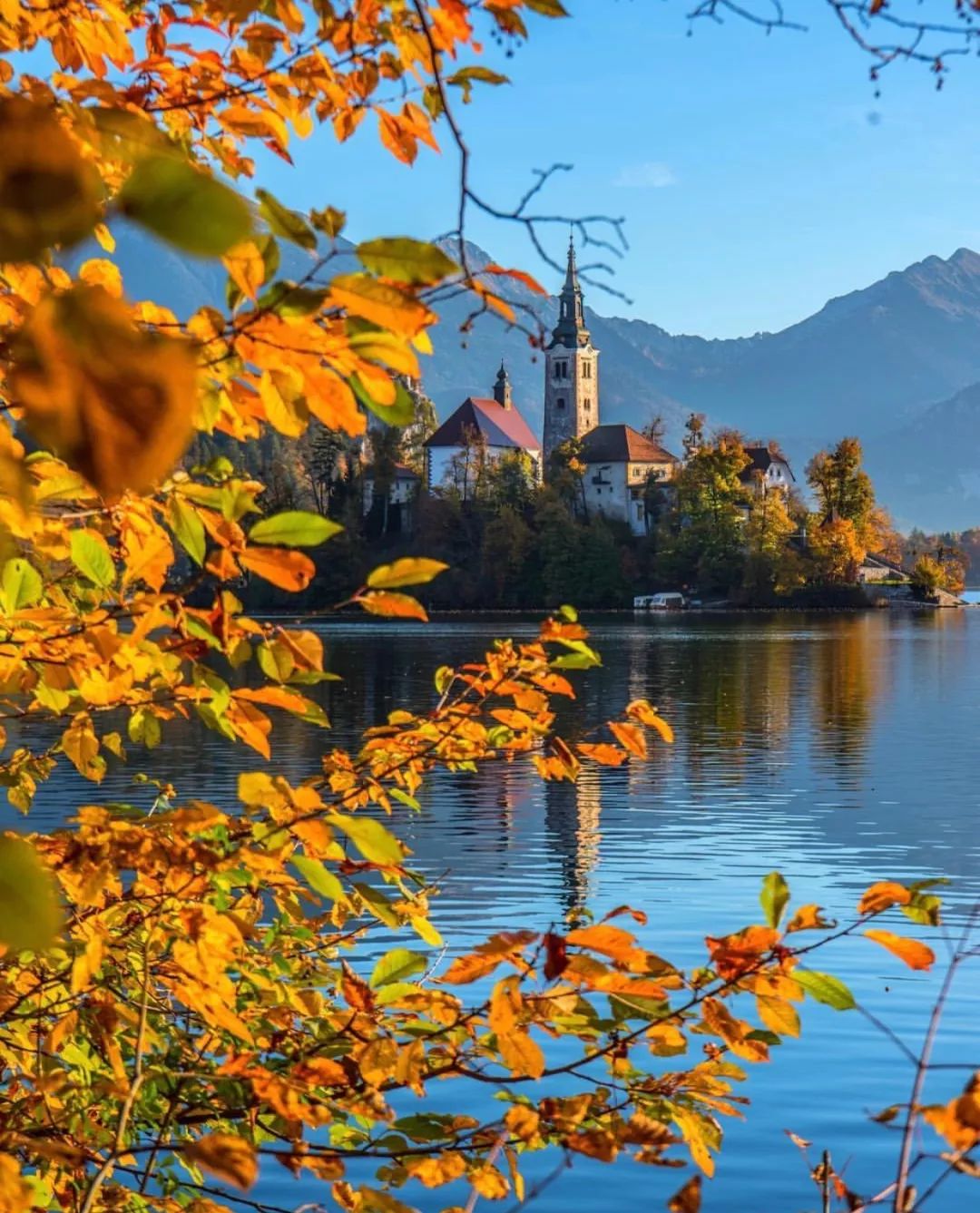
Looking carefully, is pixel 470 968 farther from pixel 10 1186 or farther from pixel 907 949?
pixel 10 1186

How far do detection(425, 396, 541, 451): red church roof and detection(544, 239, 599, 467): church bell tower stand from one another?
2588mm

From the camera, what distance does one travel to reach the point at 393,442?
116688 millimetres

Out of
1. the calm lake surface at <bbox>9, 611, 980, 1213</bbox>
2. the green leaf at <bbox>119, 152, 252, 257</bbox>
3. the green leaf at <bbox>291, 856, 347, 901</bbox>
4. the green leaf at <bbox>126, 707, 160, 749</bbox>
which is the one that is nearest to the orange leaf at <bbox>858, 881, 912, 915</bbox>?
the green leaf at <bbox>291, 856, 347, 901</bbox>

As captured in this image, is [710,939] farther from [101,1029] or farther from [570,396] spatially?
[570,396]

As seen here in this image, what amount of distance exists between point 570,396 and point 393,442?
66.1 feet

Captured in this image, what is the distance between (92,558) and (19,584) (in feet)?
0.53

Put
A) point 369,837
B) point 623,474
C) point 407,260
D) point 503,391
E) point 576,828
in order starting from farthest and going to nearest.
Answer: point 503,391 < point 623,474 < point 576,828 < point 369,837 < point 407,260

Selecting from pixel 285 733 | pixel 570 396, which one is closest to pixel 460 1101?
pixel 285 733

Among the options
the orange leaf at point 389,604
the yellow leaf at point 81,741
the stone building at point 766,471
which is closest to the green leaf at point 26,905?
the orange leaf at point 389,604

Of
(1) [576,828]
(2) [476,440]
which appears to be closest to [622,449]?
(2) [476,440]

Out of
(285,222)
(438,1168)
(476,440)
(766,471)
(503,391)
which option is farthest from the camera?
(503,391)

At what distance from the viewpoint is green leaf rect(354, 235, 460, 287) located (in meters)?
1.12

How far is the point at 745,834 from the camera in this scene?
20.1m

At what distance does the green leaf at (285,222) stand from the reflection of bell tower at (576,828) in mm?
13401
